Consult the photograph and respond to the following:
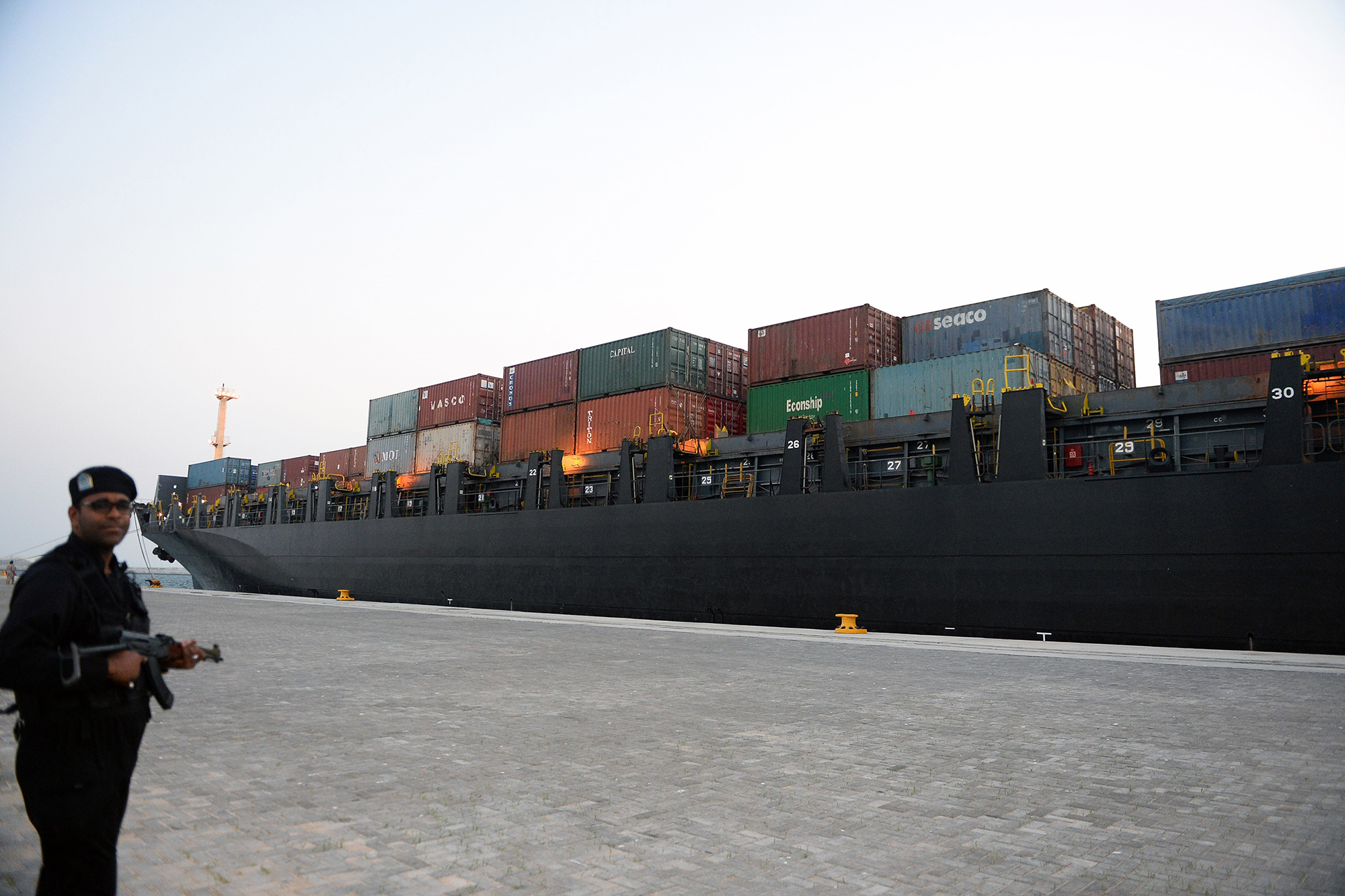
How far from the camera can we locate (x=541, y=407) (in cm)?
2731

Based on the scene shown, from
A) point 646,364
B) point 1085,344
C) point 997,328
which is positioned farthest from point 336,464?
point 1085,344

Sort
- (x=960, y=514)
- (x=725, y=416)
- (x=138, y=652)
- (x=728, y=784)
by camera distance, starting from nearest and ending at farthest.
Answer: (x=138, y=652) → (x=728, y=784) → (x=960, y=514) → (x=725, y=416)

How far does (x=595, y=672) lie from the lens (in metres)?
10.1

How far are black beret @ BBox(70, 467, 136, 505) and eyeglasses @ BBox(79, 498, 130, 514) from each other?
3cm

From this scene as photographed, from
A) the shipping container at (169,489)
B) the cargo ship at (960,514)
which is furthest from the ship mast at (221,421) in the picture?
the cargo ship at (960,514)

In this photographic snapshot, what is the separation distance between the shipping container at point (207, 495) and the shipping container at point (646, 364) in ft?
94.0

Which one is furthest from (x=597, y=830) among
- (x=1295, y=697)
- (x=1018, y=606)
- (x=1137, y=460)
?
(x=1137, y=460)

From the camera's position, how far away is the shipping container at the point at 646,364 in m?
23.9

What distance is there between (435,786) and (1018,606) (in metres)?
14.1

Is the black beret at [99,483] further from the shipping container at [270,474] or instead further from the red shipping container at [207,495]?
the red shipping container at [207,495]

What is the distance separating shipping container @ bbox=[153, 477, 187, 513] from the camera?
1826 inches

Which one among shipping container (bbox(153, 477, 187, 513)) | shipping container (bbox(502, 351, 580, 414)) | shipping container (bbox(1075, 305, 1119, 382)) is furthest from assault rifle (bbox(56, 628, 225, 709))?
shipping container (bbox(153, 477, 187, 513))

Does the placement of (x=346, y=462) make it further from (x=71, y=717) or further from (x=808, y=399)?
(x=71, y=717)

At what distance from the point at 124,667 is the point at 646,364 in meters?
22.1
